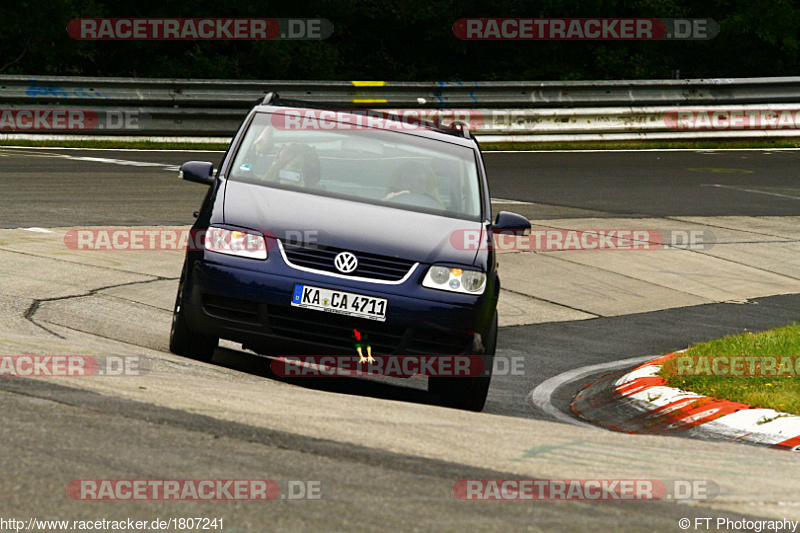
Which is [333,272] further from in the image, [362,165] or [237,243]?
[362,165]

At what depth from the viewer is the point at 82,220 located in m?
13.0

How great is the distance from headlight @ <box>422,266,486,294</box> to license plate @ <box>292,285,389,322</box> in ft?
1.23

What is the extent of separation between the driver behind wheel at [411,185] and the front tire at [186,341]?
1414mm

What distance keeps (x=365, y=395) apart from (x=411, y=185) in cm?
142

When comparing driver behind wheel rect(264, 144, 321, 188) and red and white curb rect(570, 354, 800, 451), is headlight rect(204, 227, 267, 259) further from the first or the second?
red and white curb rect(570, 354, 800, 451)

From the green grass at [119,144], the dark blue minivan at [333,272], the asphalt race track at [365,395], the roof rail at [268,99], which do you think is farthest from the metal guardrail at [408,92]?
the dark blue minivan at [333,272]

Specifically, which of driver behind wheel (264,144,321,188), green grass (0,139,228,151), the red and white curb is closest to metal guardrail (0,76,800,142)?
green grass (0,139,228,151)

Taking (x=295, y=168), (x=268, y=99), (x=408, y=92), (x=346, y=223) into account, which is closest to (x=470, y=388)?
(x=346, y=223)

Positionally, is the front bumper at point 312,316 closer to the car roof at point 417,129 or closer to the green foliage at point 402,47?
the car roof at point 417,129

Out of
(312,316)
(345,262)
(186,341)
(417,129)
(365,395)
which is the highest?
(417,129)

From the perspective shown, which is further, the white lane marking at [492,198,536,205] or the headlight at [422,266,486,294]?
the white lane marking at [492,198,536,205]

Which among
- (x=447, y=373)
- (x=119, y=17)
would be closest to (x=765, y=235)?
(x=447, y=373)

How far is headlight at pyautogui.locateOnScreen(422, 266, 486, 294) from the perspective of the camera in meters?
6.91

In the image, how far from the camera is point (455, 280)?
22.9ft
